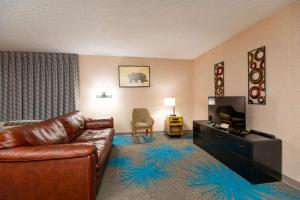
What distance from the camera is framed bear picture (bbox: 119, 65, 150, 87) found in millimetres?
4738

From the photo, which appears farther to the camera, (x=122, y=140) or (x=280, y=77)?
(x=122, y=140)

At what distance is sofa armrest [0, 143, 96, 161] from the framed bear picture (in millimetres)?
3369

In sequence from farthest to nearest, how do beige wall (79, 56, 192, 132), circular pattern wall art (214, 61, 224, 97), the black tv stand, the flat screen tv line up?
beige wall (79, 56, 192, 132) < circular pattern wall art (214, 61, 224, 97) < the flat screen tv < the black tv stand

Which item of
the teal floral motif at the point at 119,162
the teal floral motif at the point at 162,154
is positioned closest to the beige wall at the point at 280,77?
the teal floral motif at the point at 162,154

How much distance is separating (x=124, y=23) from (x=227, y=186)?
2925 mm

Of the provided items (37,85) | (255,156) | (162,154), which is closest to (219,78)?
(255,156)

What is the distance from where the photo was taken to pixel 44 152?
57.6 inches

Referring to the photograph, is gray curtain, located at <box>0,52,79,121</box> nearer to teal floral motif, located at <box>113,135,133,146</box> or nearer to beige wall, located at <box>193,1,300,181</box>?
teal floral motif, located at <box>113,135,133,146</box>

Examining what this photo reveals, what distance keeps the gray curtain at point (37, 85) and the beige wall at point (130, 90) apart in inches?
12.8

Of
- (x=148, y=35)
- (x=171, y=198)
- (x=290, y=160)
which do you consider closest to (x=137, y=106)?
(x=148, y=35)

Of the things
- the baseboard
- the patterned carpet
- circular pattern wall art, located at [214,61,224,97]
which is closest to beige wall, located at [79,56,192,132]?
circular pattern wall art, located at [214,61,224,97]

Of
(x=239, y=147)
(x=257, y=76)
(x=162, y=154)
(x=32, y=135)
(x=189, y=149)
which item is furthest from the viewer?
(x=189, y=149)

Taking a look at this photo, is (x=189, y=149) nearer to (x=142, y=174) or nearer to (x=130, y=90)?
(x=142, y=174)

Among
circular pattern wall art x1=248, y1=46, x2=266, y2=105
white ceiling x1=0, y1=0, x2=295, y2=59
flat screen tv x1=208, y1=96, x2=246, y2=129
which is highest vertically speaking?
white ceiling x1=0, y1=0, x2=295, y2=59
